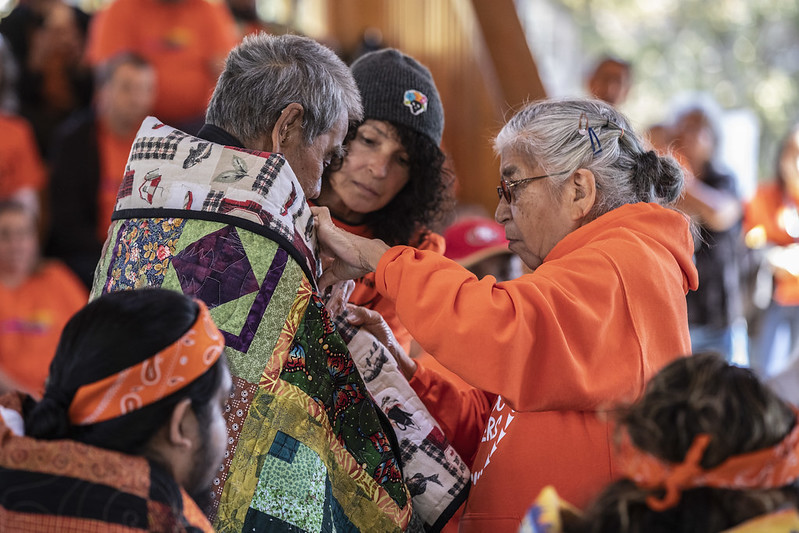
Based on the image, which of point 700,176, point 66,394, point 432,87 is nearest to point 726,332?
point 700,176

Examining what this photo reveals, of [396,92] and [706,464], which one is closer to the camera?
[706,464]

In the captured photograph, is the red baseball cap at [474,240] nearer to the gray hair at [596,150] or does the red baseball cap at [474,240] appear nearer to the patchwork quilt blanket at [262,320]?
the gray hair at [596,150]

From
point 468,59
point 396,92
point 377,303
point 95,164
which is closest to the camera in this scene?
point 377,303

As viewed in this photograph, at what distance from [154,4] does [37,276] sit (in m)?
1.62

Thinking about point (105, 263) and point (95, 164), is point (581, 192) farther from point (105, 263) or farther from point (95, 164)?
point (95, 164)

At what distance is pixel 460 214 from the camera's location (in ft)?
18.6

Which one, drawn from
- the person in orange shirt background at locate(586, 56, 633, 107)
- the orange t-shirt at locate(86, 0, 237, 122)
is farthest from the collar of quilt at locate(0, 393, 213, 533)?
the person in orange shirt background at locate(586, 56, 633, 107)

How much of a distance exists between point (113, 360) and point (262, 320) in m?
0.41

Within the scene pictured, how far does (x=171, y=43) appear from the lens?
A: 206 inches

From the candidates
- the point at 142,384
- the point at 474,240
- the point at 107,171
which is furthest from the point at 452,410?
the point at 107,171

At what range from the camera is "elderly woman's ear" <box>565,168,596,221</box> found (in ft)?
7.26

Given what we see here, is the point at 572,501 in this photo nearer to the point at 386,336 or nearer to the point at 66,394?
the point at 386,336

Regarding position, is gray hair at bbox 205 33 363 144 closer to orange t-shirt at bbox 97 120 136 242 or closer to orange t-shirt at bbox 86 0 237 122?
orange t-shirt at bbox 97 120 136 242

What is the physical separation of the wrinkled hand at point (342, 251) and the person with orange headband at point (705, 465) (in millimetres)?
803
